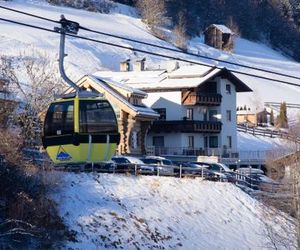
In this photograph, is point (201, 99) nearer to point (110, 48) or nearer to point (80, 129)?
point (110, 48)

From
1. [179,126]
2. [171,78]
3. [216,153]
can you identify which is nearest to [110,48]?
[171,78]

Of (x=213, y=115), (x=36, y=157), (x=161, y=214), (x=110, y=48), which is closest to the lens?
(x=161, y=214)

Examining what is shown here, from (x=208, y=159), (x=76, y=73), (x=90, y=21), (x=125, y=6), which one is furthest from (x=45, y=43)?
(x=125, y=6)

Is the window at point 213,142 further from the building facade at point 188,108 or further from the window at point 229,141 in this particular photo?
the window at point 229,141

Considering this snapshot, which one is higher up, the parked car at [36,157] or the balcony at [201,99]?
the balcony at [201,99]

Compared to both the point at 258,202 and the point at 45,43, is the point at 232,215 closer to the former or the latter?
the point at 258,202

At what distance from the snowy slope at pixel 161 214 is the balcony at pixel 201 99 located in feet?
75.7

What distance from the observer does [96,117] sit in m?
22.8

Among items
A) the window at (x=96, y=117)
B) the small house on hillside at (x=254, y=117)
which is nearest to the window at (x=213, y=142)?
the small house on hillside at (x=254, y=117)

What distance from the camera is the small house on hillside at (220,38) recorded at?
132 meters

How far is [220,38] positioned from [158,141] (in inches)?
2678

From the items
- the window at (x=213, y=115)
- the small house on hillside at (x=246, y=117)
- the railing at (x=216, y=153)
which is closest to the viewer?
the railing at (x=216, y=153)

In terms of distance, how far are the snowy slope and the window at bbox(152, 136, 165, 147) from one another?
921 inches

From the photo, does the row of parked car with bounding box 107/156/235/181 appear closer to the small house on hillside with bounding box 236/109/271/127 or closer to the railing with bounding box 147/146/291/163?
the railing with bounding box 147/146/291/163
